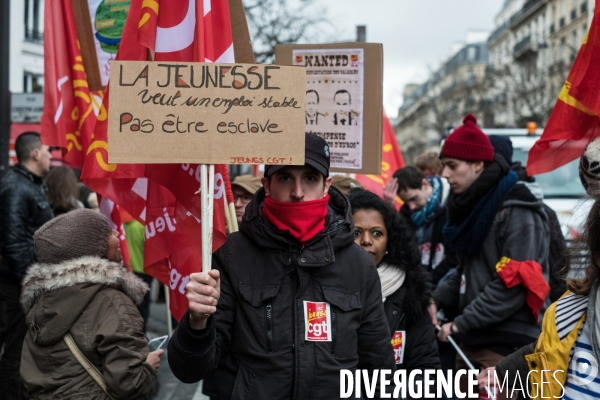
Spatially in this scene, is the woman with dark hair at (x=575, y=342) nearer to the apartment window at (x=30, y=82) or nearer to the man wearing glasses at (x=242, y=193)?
the man wearing glasses at (x=242, y=193)

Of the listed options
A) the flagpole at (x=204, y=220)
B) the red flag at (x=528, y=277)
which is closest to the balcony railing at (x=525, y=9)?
the red flag at (x=528, y=277)

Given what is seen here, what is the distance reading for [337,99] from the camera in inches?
183

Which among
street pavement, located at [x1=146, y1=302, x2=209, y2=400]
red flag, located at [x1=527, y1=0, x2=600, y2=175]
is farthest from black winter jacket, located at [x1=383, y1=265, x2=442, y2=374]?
street pavement, located at [x1=146, y1=302, x2=209, y2=400]

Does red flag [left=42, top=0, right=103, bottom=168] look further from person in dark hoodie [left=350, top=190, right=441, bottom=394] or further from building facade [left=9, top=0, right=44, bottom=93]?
building facade [left=9, top=0, right=44, bottom=93]

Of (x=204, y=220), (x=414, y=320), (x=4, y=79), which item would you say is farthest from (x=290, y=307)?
(x=4, y=79)

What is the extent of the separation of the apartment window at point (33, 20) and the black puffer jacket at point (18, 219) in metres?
22.3

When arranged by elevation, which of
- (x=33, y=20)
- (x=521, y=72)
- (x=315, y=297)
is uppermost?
(x=521, y=72)

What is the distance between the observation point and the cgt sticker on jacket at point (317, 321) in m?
2.83

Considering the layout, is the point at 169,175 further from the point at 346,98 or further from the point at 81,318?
the point at 346,98

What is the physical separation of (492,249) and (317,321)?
2.00 meters

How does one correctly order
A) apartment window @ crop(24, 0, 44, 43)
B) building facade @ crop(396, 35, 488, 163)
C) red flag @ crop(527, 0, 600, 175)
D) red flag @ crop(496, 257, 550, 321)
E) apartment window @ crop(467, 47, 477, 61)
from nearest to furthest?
red flag @ crop(527, 0, 600, 175) → red flag @ crop(496, 257, 550, 321) → apartment window @ crop(24, 0, 44, 43) → building facade @ crop(396, 35, 488, 163) → apartment window @ crop(467, 47, 477, 61)

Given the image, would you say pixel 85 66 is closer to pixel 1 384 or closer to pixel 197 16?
pixel 197 16

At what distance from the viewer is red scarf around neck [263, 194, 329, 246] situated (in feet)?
9.55

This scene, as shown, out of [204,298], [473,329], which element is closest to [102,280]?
[204,298]
